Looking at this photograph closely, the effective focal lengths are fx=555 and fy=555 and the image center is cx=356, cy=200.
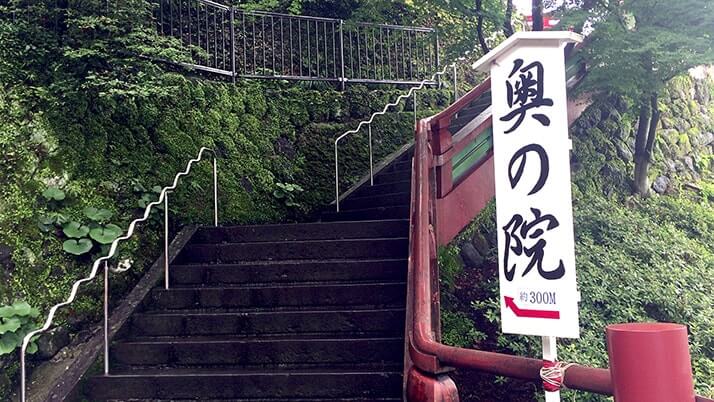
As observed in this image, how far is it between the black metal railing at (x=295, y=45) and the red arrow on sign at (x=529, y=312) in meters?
5.10

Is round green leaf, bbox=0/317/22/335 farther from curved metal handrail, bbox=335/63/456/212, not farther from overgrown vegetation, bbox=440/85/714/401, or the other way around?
curved metal handrail, bbox=335/63/456/212

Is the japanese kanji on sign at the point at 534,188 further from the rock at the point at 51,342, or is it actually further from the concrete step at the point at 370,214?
the rock at the point at 51,342

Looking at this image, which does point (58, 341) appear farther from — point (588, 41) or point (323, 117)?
point (588, 41)

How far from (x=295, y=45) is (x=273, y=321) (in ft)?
16.3

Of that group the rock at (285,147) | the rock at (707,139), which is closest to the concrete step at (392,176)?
the rock at (285,147)

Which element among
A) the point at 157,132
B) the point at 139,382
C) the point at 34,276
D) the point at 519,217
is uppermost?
the point at 157,132

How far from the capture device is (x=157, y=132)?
19.6ft

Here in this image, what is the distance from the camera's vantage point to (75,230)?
15.7 ft

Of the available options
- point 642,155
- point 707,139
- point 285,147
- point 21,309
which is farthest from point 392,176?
point 707,139

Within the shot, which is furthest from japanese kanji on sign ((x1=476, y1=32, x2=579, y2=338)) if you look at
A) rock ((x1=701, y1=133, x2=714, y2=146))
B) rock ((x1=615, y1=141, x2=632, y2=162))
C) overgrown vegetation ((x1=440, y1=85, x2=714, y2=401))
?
rock ((x1=701, y1=133, x2=714, y2=146))

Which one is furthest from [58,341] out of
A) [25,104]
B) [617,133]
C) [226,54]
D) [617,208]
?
[617,133]

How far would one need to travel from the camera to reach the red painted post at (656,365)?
166cm

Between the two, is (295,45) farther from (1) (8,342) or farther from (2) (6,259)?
(1) (8,342)

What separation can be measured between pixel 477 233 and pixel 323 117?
10.6 ft
